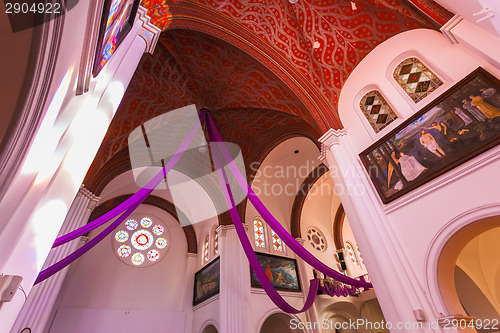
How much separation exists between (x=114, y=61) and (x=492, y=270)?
10398mm

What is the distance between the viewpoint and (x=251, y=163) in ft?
33.3

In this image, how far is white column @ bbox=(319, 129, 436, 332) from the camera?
12.7ft

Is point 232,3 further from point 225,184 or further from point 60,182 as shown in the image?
point 60,182

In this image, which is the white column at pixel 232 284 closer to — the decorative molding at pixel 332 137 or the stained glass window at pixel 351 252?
the decorative molding at pixel 332 137

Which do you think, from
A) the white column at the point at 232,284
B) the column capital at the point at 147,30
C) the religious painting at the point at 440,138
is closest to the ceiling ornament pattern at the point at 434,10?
the religious painting at the point at 440,138

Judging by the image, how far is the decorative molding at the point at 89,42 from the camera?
2180 millimetres

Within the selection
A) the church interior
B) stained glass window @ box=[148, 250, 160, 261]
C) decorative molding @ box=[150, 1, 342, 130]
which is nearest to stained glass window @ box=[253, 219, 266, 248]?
the church interior

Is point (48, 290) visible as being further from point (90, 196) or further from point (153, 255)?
point (153, 255)

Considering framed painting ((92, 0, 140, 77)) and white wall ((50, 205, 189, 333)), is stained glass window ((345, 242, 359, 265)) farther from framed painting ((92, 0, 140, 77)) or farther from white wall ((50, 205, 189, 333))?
framed painting ((92, 0, 140, 77))

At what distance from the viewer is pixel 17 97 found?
1761 mm

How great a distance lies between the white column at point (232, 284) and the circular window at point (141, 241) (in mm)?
3393

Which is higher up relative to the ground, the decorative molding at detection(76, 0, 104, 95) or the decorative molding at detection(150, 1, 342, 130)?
the decorative molding at detection(150, 1, 342, 130)

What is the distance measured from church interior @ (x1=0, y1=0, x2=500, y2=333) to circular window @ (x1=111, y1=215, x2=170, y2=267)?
8 cm

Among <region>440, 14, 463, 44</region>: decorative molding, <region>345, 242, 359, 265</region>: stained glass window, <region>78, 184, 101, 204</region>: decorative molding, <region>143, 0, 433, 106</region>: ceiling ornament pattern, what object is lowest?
<region>345, 242, 359, 265</region>: stained glass window
